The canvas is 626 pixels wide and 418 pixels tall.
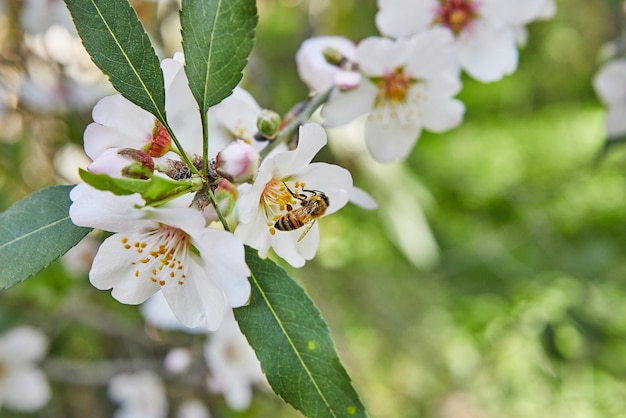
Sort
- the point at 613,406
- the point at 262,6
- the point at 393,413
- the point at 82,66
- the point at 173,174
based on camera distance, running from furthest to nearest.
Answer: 1. the point at 262,6
2. the point at 393,413
3. the point at 613,406
4. the point at 82,66
5. the point at 173,174

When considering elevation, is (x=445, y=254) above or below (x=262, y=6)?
below

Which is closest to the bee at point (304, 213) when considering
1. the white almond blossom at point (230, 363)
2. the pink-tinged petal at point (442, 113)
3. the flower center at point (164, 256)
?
the flower center at point (164, 256)

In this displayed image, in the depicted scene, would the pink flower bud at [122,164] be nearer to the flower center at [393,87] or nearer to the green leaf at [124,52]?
the green leaf at [124,52]

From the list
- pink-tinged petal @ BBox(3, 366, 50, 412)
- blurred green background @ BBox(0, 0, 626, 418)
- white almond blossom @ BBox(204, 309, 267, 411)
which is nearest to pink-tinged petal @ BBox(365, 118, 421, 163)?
white almond blossom @ BBox(204, 309, 267, 411)

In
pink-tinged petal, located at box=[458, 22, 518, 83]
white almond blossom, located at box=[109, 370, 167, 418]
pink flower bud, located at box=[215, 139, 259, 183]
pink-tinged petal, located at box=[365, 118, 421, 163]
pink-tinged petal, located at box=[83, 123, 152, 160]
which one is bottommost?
white almond blossom, located at box=[109, 370, 167, 418]

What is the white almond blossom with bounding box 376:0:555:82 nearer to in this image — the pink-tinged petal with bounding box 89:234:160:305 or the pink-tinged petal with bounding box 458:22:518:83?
the pink-tinged petal with bounding box 458:22:518:83

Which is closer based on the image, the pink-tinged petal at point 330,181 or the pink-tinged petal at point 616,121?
the pink-tinged petal at point 330,181

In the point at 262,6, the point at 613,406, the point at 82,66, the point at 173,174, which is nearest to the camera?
the point at 173,174

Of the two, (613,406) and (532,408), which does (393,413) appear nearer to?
(532,408)

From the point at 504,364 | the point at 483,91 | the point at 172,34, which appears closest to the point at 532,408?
the point at 504,364
